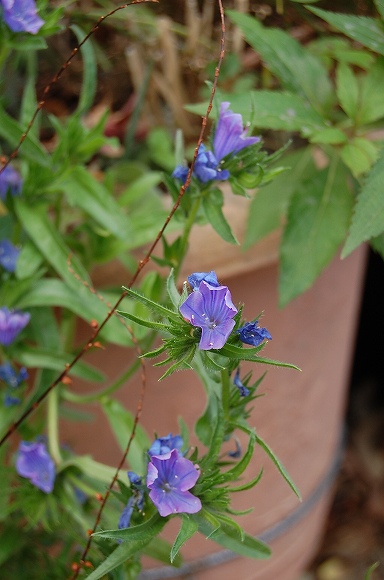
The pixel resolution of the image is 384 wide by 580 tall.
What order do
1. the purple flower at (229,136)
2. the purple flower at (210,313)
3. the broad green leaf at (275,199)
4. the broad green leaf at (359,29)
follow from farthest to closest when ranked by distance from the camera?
the broad green leaf at (275,199) < the broad green leaf at (359,29) < the purple flower at (229,136) < the purple flower at (210,313)

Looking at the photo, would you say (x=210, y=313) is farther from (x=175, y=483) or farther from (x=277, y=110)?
(x=277, y=110)

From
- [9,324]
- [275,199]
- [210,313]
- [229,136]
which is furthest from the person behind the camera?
[275,199]

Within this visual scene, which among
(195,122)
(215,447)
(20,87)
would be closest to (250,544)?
(215,447)

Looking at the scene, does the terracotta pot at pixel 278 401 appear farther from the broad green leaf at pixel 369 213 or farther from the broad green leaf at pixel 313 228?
the broad green leaf at pixel 369 213

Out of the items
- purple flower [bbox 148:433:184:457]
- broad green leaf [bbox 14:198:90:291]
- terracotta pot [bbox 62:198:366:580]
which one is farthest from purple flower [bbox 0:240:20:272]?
purple flower [bbox 148:433:184:457]

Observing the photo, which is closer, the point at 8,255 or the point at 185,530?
the point at 185,530

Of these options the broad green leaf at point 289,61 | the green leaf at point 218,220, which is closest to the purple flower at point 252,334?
the green leaf at point 218,220

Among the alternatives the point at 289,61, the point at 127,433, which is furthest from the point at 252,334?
Answer: the point at 289,61
